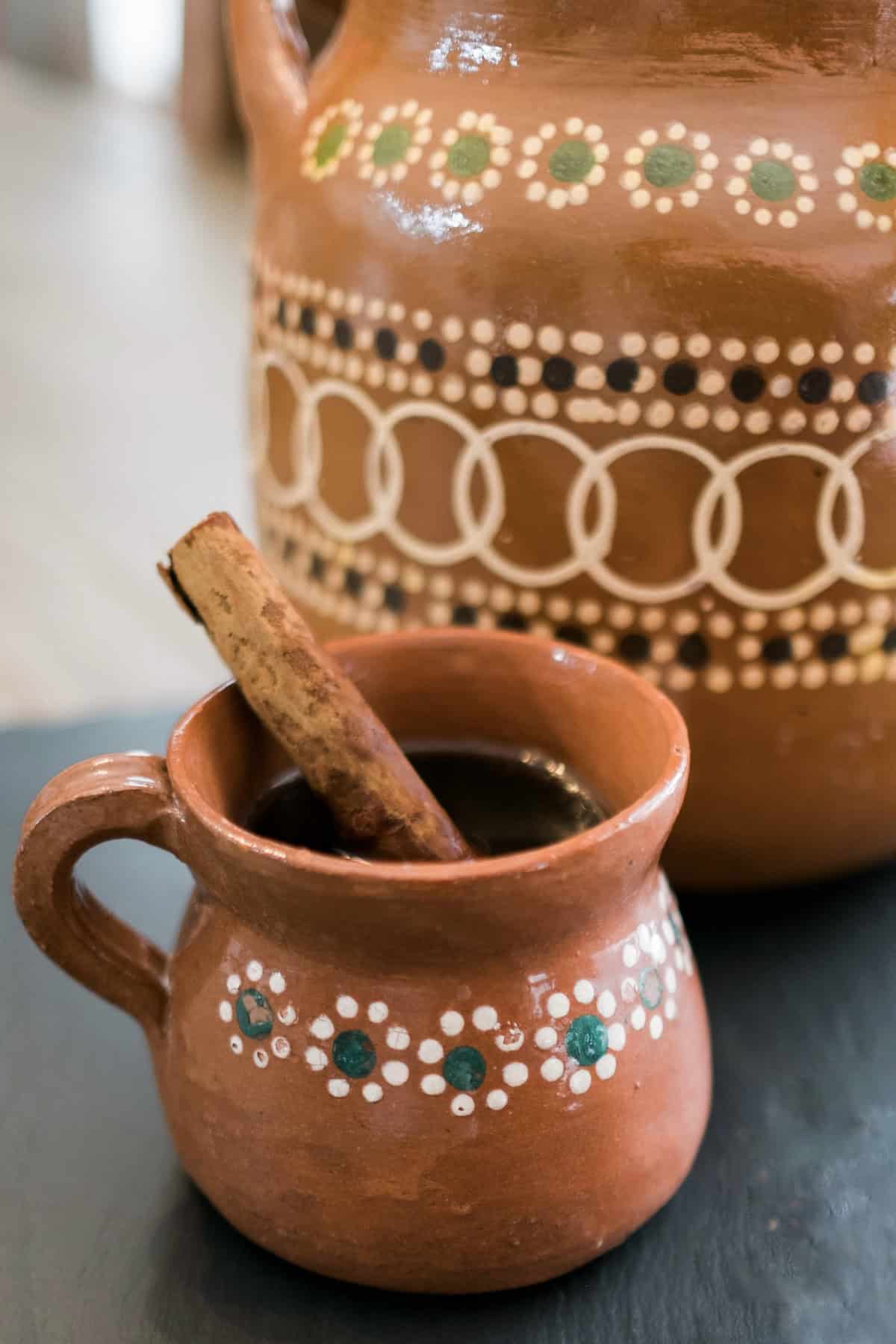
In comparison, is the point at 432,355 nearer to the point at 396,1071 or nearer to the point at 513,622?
the point at 513,622

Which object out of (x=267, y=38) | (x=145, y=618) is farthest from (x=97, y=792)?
(x=145, y=618)

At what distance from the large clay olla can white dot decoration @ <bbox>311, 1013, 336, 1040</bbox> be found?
0.16 meters

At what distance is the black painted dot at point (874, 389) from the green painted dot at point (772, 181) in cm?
6

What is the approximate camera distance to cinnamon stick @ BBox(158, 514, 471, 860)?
411 mm

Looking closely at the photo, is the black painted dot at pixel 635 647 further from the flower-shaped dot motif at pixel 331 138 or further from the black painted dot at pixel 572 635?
the flower-shaped dot motif at pixel 331 138

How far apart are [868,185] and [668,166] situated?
2.3 inches

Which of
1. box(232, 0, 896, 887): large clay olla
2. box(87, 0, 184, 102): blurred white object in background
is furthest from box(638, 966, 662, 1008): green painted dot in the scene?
box(87, 0, 184, 102): blurred white object in background

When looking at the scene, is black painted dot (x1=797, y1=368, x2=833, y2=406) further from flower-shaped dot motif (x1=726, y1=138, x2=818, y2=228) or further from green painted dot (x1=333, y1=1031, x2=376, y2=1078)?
green painted dot (x1=333, y1=1031, x2=376, y2=1078)

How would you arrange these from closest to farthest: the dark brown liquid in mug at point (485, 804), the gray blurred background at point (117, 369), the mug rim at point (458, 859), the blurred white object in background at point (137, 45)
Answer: the mug rim at point (458, 859) < the dark brown liquid in mug at point (485, 804) < the gray blurred background at point (117, 369) < the blurred white object in background at point (137, 45)

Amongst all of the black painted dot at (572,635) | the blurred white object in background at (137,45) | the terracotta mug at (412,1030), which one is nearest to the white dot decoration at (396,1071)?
the terracotta mug at (412,1030)

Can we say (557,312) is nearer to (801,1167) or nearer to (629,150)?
(629,150)

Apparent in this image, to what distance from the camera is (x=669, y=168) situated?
442mm

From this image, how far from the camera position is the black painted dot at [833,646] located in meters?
0.48

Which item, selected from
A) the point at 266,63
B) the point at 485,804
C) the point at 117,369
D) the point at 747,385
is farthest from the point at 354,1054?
the point at 117,369
